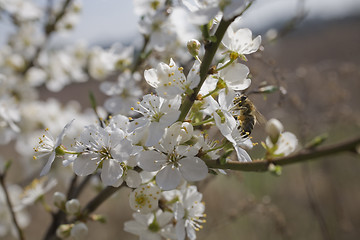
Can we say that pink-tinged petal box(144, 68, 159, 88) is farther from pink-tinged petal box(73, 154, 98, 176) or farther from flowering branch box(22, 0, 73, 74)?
flowering branch box(22, 0, 73, 74)

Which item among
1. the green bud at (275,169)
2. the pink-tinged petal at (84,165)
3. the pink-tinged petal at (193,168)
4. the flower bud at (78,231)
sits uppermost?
the green bud at (275,169)

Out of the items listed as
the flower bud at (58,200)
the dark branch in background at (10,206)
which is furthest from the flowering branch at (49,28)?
the flower bud at (58,200)

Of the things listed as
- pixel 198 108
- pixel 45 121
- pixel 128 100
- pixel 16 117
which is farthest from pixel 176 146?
pixel 45 121

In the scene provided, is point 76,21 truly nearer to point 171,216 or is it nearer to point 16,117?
point 16,117

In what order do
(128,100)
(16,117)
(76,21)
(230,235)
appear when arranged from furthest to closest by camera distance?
(230,235) < (76,21) < (16,117) < (128,100)

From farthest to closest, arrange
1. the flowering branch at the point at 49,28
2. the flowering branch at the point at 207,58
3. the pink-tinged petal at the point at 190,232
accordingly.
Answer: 1. the flowering branch at the point at 49,28
2. the pink-tinged petal at the point at 190,232
3. the flowering branch at the point at 207,58

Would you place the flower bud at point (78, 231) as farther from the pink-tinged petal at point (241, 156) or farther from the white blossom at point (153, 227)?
the pink-tinged petal at point (241, 156)

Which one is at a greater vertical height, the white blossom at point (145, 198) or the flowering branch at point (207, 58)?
the flowering branch at point (207, 58)
